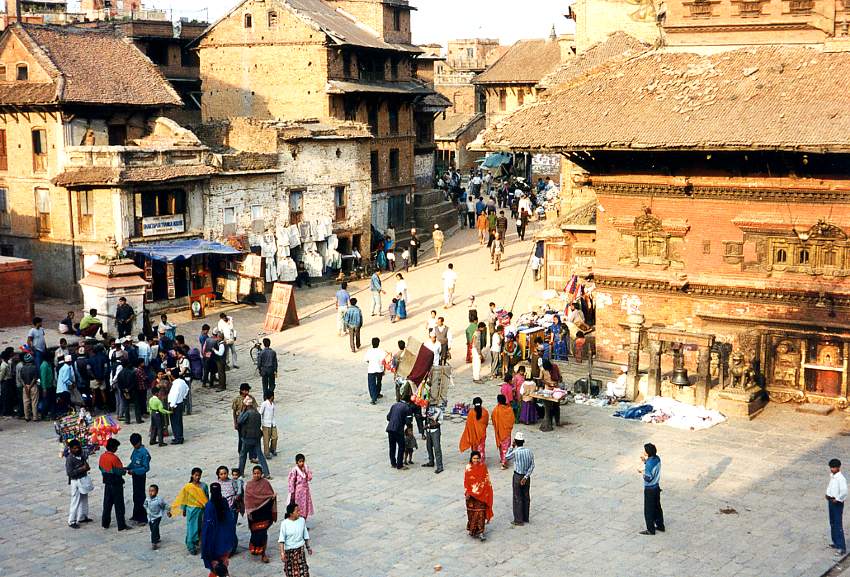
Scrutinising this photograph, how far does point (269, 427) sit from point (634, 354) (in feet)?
29.1

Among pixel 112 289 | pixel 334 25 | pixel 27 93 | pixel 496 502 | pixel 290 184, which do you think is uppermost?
pixel 334 25

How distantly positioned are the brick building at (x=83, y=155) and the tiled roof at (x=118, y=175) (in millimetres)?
39

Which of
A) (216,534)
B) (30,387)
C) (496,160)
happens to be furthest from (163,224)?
(496,160)

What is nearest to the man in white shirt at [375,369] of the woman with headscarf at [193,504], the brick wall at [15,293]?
the woman with headscarf at [193,504]

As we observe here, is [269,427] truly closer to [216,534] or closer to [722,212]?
[216,534]

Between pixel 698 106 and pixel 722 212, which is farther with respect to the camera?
pixel 722 212

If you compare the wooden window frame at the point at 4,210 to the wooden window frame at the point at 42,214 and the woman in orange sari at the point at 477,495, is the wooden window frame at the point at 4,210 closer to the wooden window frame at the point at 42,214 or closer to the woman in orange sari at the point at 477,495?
the wooden window frame at the point at 42,214

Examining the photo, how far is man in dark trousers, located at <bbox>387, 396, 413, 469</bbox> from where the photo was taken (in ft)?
66.8

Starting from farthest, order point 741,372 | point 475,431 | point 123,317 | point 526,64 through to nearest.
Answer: point 526,64 → point 123,317 → point 741,372 → point 475,431

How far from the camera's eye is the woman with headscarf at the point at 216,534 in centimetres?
1539

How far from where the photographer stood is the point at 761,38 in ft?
89.9

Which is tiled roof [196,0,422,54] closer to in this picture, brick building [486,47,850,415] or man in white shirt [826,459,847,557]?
brick building [486,47,850,415]

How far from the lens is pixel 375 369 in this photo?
25.6m

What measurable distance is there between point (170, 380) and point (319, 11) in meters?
30.0
